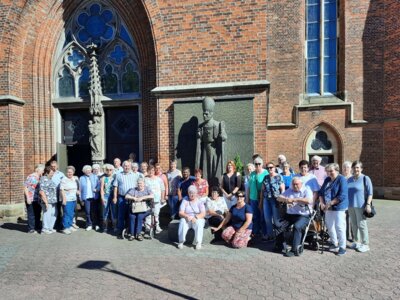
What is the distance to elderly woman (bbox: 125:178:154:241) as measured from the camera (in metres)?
6.56

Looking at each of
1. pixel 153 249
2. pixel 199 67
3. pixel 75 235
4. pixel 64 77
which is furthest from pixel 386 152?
pixel 64 77

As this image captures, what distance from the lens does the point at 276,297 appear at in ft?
12.6

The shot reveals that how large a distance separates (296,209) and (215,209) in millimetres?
1649

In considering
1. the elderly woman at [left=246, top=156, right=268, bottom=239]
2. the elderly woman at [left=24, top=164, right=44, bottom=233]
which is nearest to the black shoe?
the elderly woman at [left=246, top=156, right=268, bottom=239]

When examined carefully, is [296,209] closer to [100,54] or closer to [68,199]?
[68,199]

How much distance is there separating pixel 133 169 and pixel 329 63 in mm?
9889

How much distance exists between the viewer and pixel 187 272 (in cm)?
468

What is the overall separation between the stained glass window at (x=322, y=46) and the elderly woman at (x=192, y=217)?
8990 millimetres

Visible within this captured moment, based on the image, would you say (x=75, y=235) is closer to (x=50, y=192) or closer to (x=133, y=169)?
(x=50, y=192)

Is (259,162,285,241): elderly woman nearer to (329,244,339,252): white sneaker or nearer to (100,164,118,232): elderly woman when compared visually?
(329,244,339,252): white sneaker

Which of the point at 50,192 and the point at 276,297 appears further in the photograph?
the point at 50,192

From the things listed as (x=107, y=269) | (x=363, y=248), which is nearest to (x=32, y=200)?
(x=107, y=269)

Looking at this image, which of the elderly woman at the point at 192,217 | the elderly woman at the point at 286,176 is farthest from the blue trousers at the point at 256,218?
the elderly woman at the point at 192,217

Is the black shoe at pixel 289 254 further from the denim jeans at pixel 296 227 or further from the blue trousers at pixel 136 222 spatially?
the blue trousers at pixel 136 222
